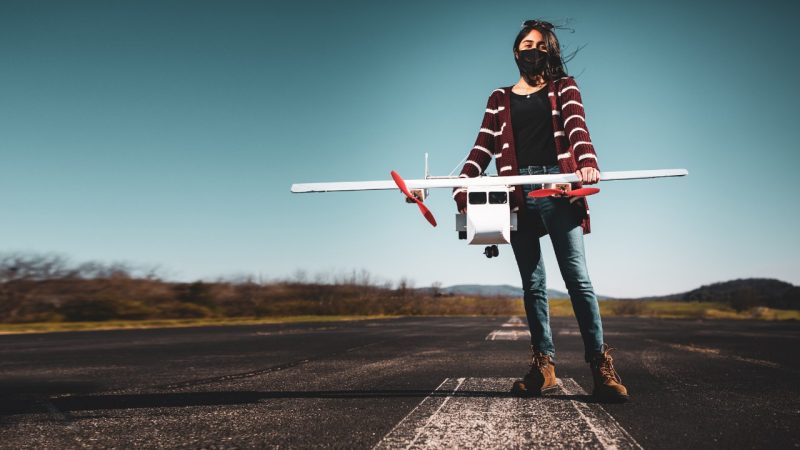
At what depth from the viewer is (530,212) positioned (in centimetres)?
371

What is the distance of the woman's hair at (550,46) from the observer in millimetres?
3688

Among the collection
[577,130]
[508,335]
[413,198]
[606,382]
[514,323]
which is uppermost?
[577,130]

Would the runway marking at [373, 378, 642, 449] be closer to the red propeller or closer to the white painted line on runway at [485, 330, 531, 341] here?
the red propeller

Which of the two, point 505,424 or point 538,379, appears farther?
point 538,379

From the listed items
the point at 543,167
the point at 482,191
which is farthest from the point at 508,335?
the point at 482,191

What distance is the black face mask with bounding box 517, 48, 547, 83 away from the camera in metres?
3.70

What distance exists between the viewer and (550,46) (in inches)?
145

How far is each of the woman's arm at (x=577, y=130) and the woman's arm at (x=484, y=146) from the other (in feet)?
1.64

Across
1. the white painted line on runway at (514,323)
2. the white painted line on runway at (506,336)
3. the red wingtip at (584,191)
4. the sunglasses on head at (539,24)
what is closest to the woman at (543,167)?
the sunglasses on head at (539,24)

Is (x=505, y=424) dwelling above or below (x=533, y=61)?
below

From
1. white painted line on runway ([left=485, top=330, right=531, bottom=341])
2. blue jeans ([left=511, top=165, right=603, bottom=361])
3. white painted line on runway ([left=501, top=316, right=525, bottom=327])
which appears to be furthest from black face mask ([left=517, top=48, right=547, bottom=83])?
white painted line on runway ([left=501, top=316, right=525, bottom=327])

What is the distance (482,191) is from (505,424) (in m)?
1.38

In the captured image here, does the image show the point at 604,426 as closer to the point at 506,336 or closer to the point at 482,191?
the point at 482,191

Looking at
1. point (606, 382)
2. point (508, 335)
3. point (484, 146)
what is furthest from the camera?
point (508, 335)
